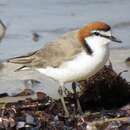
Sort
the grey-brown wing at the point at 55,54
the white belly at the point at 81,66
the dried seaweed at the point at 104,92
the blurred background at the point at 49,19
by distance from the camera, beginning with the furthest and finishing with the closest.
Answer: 1. the blurred background at the point at 49,19
2. the dried seaweed at the point at 104,92
3. the grey-brown wing at the point at 55,54
4. the white belly at the point at 81,66

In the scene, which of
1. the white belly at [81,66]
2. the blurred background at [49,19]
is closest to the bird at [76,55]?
the white belly at [81,66]

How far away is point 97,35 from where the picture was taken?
686 centimetres

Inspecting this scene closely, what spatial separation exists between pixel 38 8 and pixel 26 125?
5223 mm

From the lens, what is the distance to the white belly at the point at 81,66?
6816mm

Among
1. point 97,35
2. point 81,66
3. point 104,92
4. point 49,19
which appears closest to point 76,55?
point 81,66

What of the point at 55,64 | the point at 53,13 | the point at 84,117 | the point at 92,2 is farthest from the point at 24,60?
the point at 92,2

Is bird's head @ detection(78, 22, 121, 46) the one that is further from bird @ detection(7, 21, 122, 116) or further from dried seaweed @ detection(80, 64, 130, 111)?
dried seaweed @ detection(80, 64, 130, 111)

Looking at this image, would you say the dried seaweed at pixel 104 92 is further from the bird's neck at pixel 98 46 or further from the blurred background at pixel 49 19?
the blurred background at pixel 49 19

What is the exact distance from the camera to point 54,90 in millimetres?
8070

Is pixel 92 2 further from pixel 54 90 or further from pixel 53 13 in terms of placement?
pixel 54 90

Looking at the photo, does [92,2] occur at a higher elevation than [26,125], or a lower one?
higher

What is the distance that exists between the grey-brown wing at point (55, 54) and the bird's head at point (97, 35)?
0.09m

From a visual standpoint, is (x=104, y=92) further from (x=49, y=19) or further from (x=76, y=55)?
(x=49, y=19)

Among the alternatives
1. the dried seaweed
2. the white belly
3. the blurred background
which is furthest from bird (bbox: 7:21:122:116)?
the blurred background
